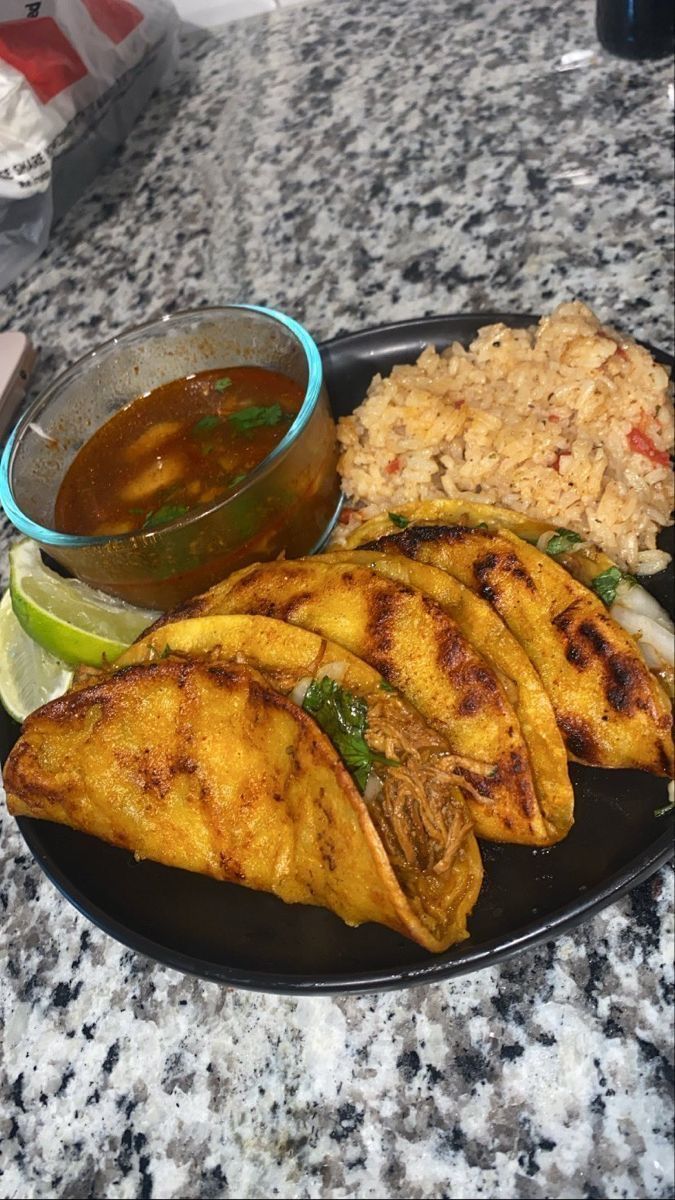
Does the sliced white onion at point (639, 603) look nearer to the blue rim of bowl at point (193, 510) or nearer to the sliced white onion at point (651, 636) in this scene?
the sliced white onion at point (651, 636)

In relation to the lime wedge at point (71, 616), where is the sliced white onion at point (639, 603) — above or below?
below

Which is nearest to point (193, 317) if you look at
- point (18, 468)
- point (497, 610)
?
point (18, 468)

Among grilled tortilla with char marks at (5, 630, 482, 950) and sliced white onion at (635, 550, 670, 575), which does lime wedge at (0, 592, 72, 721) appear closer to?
grilled tortilla with char marks at (5, 630, 482, 950)

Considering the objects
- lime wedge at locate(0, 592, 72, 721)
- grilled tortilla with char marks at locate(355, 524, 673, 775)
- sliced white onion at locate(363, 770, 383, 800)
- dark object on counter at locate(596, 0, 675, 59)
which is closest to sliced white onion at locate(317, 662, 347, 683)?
sliced white onion at locate(363, 770, 383, 800)

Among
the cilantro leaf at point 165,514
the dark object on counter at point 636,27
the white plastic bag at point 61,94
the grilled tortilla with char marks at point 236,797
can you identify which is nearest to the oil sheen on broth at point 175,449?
the cilantro leaf at point 165,514

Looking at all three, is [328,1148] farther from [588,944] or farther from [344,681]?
[344,681]

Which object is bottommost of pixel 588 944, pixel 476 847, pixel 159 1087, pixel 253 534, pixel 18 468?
pixel 588 944

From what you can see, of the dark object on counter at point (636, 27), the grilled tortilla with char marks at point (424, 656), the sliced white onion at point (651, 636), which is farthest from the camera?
the dark object on counter at point (636, 27)
